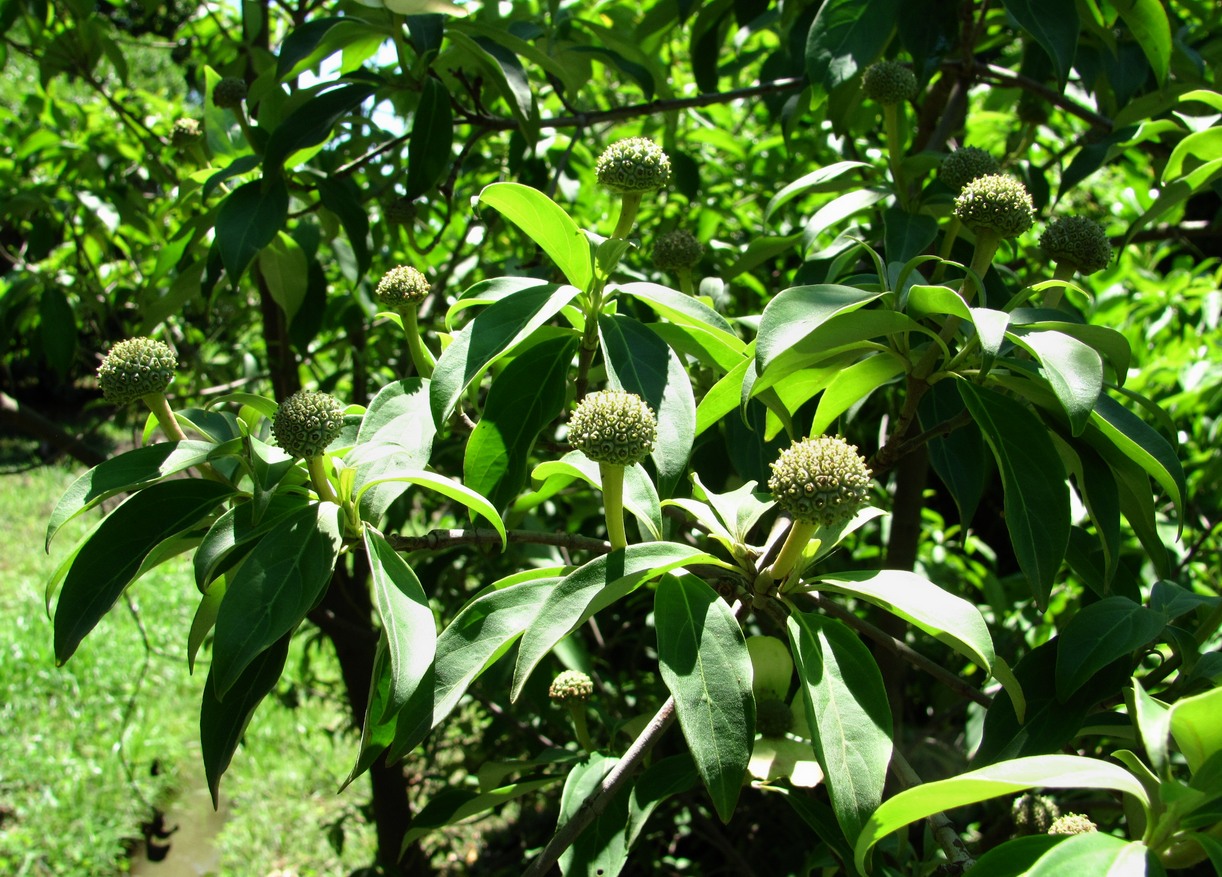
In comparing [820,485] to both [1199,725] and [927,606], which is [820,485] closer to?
[927,606]

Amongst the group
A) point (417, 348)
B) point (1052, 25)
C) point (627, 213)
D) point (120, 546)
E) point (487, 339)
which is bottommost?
point (120, 546)

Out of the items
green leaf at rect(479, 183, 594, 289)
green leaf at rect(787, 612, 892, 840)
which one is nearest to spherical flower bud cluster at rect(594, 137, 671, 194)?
green leaf at rect(479, 183, 594, 289)

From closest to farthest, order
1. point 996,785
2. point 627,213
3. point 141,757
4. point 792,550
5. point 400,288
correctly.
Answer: point 996,785
point 792,550
point 627,213
point 400,288
point 141,757

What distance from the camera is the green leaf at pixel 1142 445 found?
3.98 ft

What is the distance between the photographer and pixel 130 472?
128cm

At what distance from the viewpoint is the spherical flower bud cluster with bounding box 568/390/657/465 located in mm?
1154

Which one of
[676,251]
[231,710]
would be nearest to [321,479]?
[231,710]

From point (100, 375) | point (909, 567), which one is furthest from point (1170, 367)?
point (100, 375)

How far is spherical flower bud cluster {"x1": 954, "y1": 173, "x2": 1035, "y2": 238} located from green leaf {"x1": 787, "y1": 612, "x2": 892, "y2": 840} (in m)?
0.62

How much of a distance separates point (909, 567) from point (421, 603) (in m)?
1.50

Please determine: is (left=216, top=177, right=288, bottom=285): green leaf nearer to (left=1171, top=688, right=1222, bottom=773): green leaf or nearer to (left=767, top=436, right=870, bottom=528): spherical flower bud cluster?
(left=767, top=436, right=870, bottom=528): spherical flower bud cluster

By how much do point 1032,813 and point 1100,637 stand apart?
60 cm

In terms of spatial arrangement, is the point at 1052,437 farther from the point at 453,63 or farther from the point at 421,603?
the point at 453,63

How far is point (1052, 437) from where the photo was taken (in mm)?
1367
